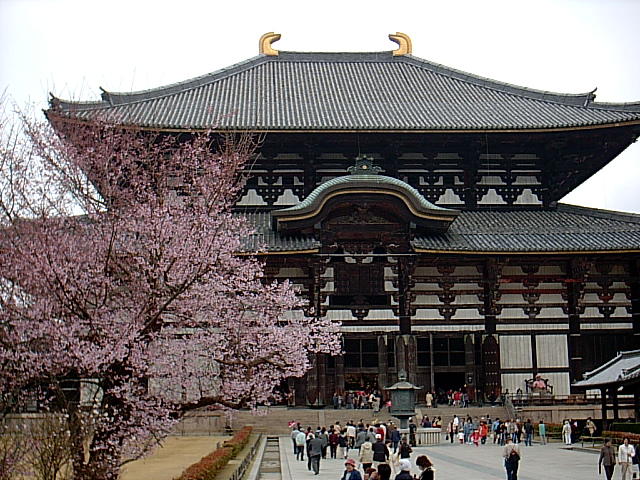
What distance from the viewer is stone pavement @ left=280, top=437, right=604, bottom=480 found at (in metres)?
23.6

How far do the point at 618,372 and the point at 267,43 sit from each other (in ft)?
107

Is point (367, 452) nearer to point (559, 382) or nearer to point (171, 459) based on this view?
point (171, 459)

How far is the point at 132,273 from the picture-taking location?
58.9 feet

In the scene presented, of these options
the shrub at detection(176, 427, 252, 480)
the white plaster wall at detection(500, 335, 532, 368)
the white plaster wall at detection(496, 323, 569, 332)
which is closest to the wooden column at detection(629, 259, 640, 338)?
the white plaster wall at detection(496, 323, 569, 332)

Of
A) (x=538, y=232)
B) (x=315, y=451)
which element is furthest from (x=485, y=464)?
(x=538, y=232)

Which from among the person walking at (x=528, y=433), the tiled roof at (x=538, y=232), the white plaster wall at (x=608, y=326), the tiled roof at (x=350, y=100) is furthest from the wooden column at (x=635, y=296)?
the person walking at (x=528, y=433)

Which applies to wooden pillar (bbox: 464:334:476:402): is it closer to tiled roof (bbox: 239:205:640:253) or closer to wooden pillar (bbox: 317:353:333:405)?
tiled roof (bbox: 239:205:640:253)

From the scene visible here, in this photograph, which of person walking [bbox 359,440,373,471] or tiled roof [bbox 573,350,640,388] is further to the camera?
tiled roof [bbox 573,350,640,388]

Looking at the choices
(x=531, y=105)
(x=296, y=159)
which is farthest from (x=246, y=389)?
(x=531, y=105)

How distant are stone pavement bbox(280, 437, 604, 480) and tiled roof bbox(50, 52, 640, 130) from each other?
16.3 meters

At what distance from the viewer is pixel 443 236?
40.1 meters

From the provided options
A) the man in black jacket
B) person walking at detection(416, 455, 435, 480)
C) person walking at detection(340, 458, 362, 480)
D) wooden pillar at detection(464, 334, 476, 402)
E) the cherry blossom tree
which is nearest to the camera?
person walking at detection(416, 455, 435, 480)

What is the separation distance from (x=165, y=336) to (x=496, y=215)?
2789cm

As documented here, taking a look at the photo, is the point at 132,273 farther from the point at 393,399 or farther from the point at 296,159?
the point at 296,159
